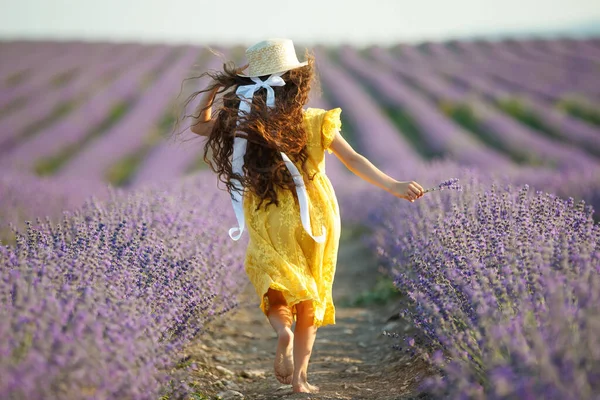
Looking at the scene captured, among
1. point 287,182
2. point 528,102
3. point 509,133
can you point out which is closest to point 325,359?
point 287,182

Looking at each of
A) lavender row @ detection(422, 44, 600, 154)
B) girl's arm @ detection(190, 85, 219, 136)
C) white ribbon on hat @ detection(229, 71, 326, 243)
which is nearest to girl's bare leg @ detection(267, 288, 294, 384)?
white ribbon on hat @ detection(229, 71, 326, 243)

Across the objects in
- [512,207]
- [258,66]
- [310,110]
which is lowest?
[512,207]

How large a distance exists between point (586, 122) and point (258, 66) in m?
10.3

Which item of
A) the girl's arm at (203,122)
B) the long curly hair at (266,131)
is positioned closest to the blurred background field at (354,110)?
the girl's arm at (203,122)

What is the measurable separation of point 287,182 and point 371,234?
3871 millimetres

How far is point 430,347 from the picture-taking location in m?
2.41

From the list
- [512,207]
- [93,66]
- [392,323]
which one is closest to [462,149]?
[392,323]

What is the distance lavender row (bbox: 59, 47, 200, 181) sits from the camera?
33.9 feet

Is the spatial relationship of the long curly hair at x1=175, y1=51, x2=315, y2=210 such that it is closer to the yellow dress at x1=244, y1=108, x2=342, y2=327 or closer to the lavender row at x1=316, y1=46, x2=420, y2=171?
the yellow dress at x1=244, y1=108, x2=342, y2=327

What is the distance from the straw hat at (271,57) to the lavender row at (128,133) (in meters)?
7.46

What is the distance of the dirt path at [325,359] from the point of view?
269 centimetres

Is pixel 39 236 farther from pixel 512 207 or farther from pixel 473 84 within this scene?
pixel 473 84

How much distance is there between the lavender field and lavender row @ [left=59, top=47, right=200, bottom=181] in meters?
0.06

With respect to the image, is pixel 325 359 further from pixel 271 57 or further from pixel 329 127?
pixel 271 57
